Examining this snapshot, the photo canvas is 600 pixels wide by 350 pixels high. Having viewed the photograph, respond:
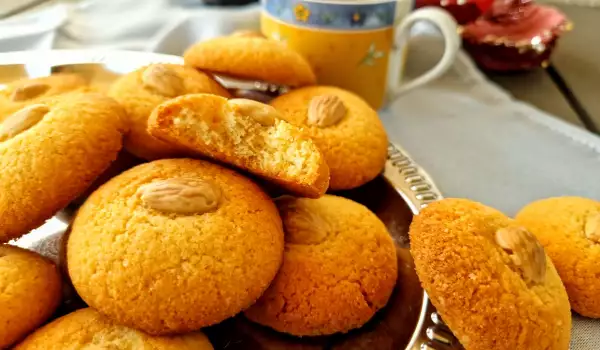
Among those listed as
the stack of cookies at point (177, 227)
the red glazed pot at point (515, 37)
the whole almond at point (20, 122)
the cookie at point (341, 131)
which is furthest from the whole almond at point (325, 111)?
→ the red glazed pot at point (515, 37)

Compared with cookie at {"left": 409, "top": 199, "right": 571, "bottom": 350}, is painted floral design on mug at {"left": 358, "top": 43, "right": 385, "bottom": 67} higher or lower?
higher

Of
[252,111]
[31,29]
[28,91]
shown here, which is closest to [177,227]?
[252,111]

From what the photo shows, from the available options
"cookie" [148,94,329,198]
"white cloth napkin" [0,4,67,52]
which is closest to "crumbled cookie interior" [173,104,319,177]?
"cookie" [148,94,329,198]

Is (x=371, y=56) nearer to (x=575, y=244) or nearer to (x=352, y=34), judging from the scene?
(x=352, y=34)

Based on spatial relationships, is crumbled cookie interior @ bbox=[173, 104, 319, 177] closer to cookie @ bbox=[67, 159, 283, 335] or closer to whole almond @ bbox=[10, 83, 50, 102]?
cookie @ bbox=[67, 159, 283, 335]

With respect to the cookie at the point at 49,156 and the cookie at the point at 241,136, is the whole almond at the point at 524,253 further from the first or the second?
the cookie at the point at 49,156

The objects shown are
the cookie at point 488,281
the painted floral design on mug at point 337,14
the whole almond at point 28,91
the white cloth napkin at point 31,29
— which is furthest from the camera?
the white cloth napkin at point 31,29
